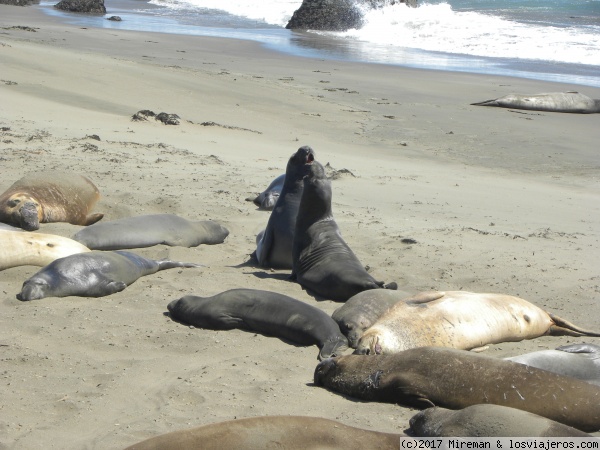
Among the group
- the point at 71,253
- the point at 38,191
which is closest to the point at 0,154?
the point at 38,191

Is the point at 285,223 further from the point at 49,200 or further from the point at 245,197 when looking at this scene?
the point at 49,200

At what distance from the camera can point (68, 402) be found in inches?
145

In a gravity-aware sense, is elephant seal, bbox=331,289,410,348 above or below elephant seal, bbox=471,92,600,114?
below

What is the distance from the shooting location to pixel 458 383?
362cm

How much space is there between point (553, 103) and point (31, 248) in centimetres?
1050

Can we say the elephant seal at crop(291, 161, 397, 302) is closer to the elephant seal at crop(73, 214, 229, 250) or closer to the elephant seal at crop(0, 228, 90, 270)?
the elephant seal at crop(73, 214, 229, 250)

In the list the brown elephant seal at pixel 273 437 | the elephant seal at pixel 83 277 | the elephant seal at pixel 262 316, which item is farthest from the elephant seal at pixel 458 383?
the elephant seal at pixel 83 277

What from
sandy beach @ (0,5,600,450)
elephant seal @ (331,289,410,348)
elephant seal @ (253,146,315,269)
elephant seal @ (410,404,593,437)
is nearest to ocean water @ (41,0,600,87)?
sandy beach @ (0,5,600,450)

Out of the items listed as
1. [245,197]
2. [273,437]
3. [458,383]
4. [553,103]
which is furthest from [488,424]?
[553,103]

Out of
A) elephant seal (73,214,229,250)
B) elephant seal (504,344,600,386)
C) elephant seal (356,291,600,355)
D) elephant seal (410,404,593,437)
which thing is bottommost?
elephant seal (73,214,229,250)

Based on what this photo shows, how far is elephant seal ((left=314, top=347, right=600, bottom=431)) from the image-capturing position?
3.46 m

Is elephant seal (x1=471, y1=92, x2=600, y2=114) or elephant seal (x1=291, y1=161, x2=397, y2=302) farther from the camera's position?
elephant seal (x1=471, y1=92, x2=600, y2=114)

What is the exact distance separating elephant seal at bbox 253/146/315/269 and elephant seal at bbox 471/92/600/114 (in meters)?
8.32

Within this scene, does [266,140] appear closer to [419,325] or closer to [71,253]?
[71,253]
